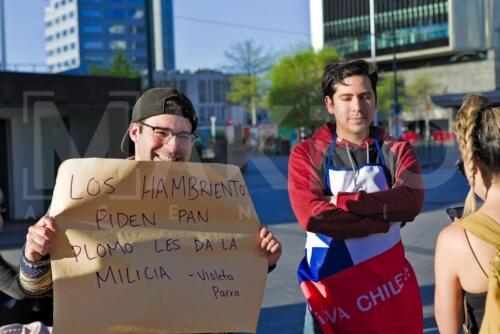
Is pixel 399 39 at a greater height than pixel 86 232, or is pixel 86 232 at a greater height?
pixel 399 39

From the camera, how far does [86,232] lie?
213 centimetres

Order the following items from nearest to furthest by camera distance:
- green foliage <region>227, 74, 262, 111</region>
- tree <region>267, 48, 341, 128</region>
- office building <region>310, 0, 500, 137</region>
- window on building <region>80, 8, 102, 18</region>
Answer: tree <region>267, 48, 341, 128</region>
green foliage <region>227, 74, 262, 111</region>
office building <region>310, 0, 500, 137</region>
window on building <region>80, 8, 102, 18</region>

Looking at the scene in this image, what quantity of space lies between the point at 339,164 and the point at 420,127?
68.5 metres

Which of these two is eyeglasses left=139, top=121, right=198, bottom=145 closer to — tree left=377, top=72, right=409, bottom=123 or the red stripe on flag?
the red stripe on flag

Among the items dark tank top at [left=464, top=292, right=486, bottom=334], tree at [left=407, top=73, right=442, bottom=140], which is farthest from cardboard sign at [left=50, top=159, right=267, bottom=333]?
tree at [left=407, top=73, right=442, bottom=140]

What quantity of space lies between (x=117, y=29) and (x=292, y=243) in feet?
457

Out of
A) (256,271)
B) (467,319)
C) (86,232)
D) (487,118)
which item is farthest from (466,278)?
(86,232)

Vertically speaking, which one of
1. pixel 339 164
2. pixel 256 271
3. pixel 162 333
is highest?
pixel 339 164

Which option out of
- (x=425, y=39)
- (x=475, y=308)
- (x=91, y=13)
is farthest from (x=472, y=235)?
(x=91, y=13)

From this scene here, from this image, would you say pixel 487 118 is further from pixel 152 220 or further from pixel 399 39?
pixel 399 39

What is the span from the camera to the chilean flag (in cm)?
275

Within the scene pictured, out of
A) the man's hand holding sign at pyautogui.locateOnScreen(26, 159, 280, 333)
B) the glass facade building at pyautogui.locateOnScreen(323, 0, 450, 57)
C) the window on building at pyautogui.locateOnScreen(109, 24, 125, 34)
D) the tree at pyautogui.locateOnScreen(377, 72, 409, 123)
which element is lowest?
the man's hand holding sign at pyautogui.locateOnScreen(26, 159, 280, 333)

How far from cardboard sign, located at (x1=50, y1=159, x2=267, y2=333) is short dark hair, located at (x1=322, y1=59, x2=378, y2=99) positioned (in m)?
0.84

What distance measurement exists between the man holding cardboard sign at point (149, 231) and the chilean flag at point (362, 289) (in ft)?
1.56
